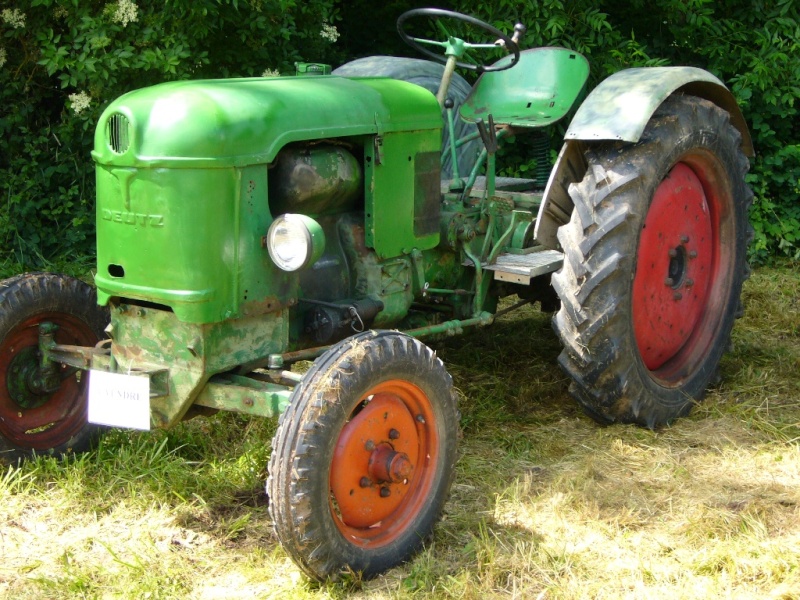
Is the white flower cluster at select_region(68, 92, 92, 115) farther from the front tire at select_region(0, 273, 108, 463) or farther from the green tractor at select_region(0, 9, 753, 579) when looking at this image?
the front tire at select_region(0, 273, 108, 463)

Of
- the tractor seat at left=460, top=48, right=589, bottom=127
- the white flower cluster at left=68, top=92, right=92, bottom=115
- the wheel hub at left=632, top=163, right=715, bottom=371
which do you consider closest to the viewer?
the wheel hub at left=632, top=163, right=715, bottom=371

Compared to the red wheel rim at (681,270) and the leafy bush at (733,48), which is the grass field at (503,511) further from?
the leafy bush at (733,48)

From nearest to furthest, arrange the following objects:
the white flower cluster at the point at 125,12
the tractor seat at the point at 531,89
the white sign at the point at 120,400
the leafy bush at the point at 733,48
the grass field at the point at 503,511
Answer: the grass field at the point at 503,511, the white sign at the point at 120,400, the tractor seat at the point at 531,89, the white flower cluster at the point at 125,12, the leafy bush at the point at 733,48

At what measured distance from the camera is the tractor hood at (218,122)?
123 inches

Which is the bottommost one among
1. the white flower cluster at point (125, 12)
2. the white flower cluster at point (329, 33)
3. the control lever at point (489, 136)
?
the control lever at point (489, 136)

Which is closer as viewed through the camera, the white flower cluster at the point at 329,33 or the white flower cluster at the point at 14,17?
the white flower cluster at the point at 14,17

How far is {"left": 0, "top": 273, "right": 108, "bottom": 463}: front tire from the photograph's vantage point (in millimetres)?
3676

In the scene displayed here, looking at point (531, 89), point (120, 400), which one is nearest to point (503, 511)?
point (120, 400)

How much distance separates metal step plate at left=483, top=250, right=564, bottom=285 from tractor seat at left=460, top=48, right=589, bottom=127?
0.61 metres

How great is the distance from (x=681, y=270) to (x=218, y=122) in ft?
7.23

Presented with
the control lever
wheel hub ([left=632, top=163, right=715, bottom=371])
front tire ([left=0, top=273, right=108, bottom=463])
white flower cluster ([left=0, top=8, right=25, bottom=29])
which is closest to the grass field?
front tire ([left=0, top=273, right=108, bottom=463])

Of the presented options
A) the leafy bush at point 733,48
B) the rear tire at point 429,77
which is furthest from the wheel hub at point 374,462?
the leafy bush at point 733,48

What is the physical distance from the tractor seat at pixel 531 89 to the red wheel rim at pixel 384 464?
68.8 inches

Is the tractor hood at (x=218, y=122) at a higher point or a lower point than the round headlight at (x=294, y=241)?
higher
